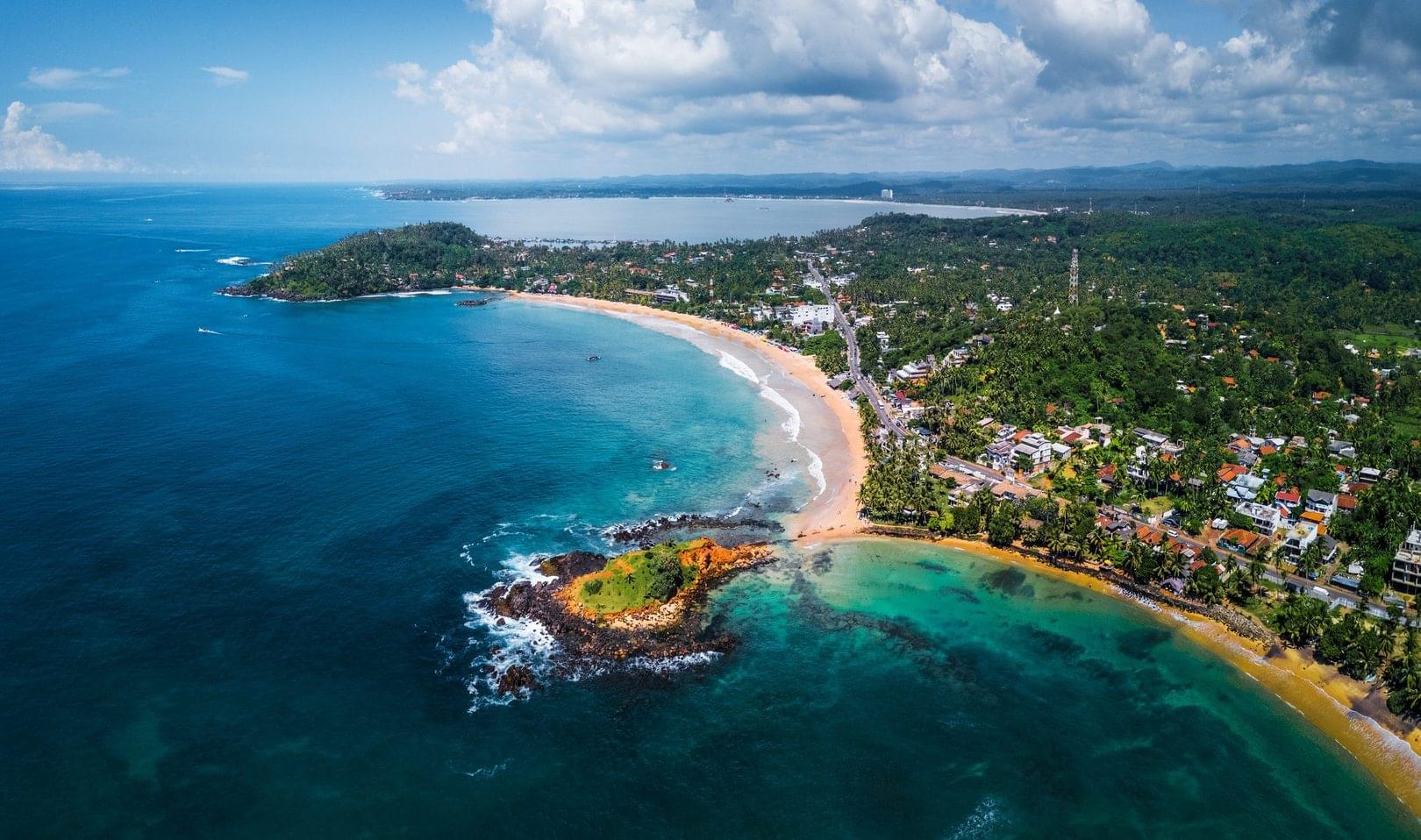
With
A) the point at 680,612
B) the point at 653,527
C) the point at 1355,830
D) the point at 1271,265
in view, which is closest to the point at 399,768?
the point at 680,612

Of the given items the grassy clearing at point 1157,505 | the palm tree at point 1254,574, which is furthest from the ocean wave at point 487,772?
the grassy clearing at point 1157,505

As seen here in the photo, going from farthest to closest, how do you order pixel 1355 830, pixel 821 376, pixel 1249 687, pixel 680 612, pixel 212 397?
pixel 821 376, pixel 212 397, pixel 680 612, pixel 1249 687, pixel 1355 830

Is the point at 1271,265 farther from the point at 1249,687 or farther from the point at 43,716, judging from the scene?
the point at 43,716

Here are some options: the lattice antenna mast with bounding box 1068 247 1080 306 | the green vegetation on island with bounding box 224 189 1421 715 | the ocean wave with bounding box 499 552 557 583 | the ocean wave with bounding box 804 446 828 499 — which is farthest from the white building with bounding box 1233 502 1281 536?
the lattice antenna mast with bounding box 1068 247 1080 306

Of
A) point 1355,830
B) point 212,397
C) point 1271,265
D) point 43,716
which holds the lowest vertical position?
point 1355,830

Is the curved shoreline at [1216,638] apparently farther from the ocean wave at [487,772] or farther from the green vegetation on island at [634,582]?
the ocean wave at [487,772]

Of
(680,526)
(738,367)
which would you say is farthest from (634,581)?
(738,367)
